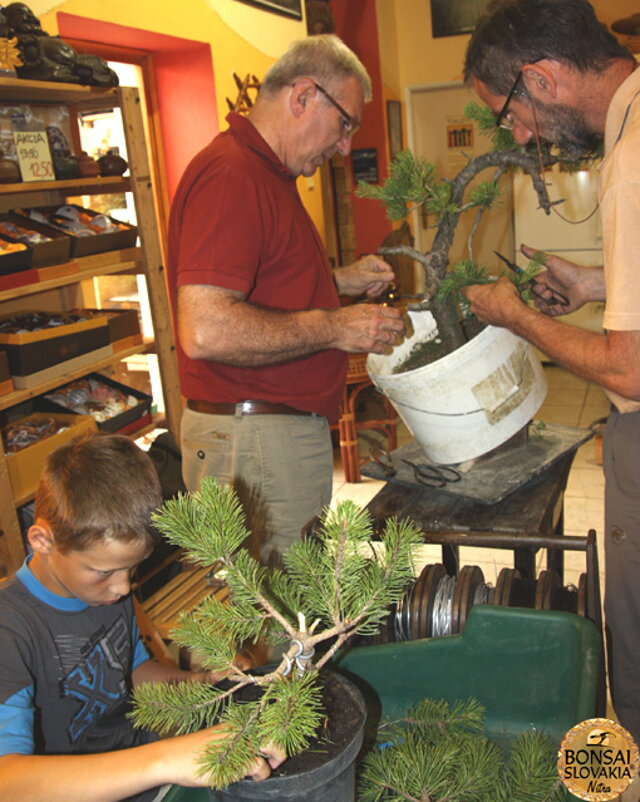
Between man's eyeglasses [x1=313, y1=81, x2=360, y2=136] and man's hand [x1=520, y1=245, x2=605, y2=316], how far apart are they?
1.81 ft

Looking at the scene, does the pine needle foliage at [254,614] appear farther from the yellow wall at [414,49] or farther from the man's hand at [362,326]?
the yellow wall at [414,49]

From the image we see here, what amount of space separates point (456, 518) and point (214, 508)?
1.10 metres

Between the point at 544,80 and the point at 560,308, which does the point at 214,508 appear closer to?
the point at 544,80

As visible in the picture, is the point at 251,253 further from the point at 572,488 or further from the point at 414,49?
the point at 414,49

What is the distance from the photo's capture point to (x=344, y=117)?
185cm

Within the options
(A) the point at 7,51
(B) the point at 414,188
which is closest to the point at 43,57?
(A) the point at 7,51

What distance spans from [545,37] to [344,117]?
64 centimetres

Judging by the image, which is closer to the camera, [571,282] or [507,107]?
[507,107]

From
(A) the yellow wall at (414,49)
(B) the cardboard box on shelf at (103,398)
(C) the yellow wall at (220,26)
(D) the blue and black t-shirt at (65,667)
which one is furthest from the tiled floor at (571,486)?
(A) the yellow wall at (414,49)

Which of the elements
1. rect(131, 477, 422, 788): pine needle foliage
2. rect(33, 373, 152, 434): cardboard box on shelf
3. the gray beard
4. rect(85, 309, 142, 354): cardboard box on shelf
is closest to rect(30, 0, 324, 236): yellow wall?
rect(85, 309, 142, 354): cardboard box on shelf

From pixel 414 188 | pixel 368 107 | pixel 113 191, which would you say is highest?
pixel 368 107

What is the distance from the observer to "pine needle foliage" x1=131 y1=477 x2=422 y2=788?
648 millimetres

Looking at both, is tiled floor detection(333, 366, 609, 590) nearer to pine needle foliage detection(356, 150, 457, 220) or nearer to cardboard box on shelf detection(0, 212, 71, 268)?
pine needle foliage detection(356, 150, 457, 220)

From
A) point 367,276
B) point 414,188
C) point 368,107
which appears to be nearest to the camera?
point 414,188
